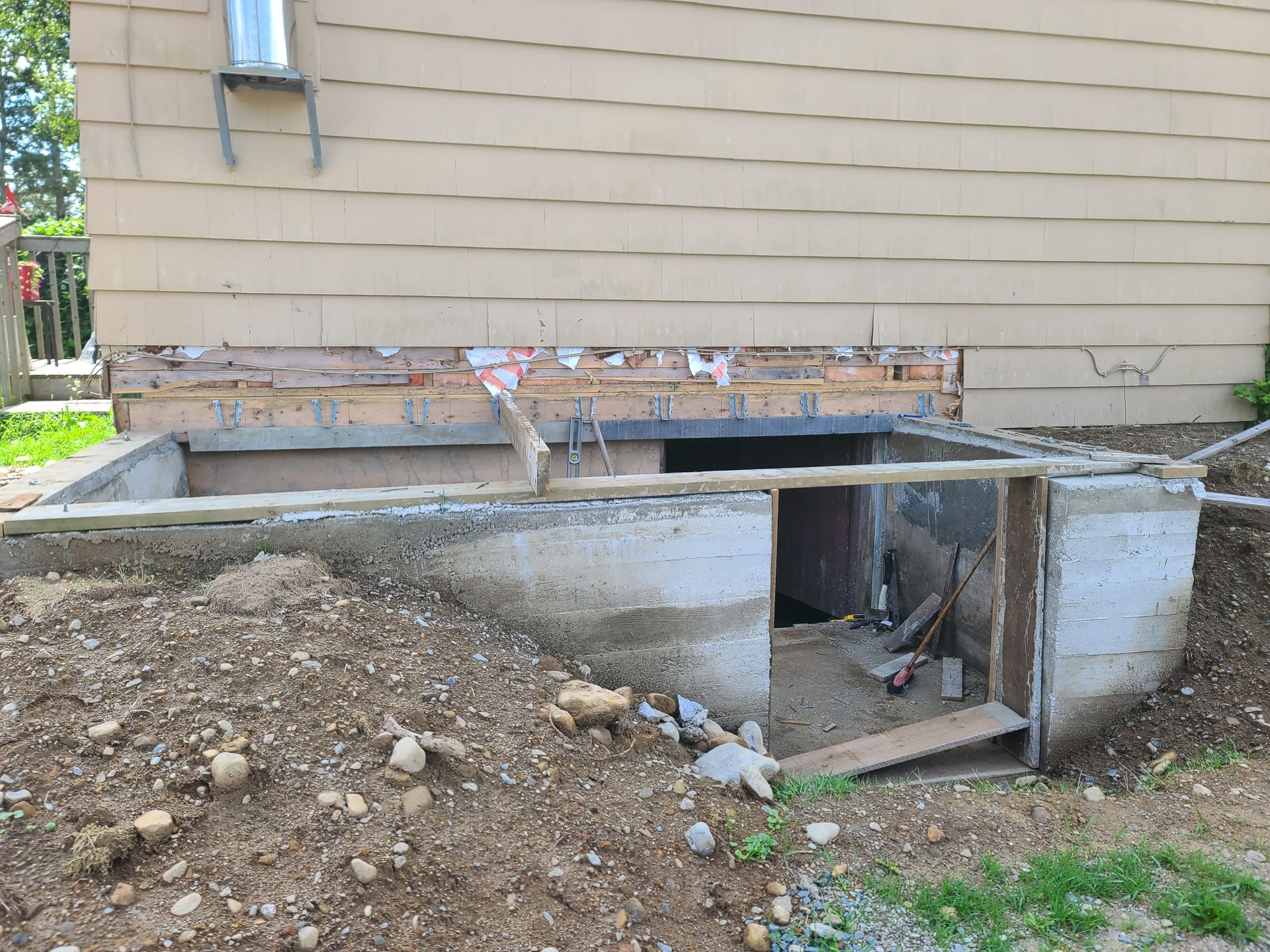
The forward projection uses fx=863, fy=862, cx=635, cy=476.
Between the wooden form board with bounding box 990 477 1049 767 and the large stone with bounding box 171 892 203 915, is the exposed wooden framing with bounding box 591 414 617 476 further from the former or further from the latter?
the large stone with bounding box 171 892 203 915

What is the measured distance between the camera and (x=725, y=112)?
5125 mm

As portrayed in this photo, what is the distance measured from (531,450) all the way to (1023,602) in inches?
107

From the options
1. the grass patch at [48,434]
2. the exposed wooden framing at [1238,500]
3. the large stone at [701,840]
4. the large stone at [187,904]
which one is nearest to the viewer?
the large stone at [187,904]

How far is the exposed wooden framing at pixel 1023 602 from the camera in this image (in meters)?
4.43

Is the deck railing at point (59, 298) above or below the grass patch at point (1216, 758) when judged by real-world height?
above

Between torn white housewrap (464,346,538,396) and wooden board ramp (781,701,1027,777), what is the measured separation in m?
2.62

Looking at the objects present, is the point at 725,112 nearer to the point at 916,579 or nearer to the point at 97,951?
the point at 916,579

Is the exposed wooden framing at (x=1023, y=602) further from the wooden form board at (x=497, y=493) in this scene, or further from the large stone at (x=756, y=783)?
the large stone at (x=756, y=783)

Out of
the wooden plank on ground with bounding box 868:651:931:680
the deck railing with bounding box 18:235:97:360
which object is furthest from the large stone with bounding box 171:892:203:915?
the wooden plank on ground with bounding box 868:651:931:680

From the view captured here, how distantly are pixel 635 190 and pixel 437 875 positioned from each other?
3.97m

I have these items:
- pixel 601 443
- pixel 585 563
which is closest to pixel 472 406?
pixel 601 443

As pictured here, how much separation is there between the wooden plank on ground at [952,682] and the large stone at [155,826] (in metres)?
4.05

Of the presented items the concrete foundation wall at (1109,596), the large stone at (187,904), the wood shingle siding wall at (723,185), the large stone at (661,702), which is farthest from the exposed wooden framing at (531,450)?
the concrete foundation wall at (1109,596)

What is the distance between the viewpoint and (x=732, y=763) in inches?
125
